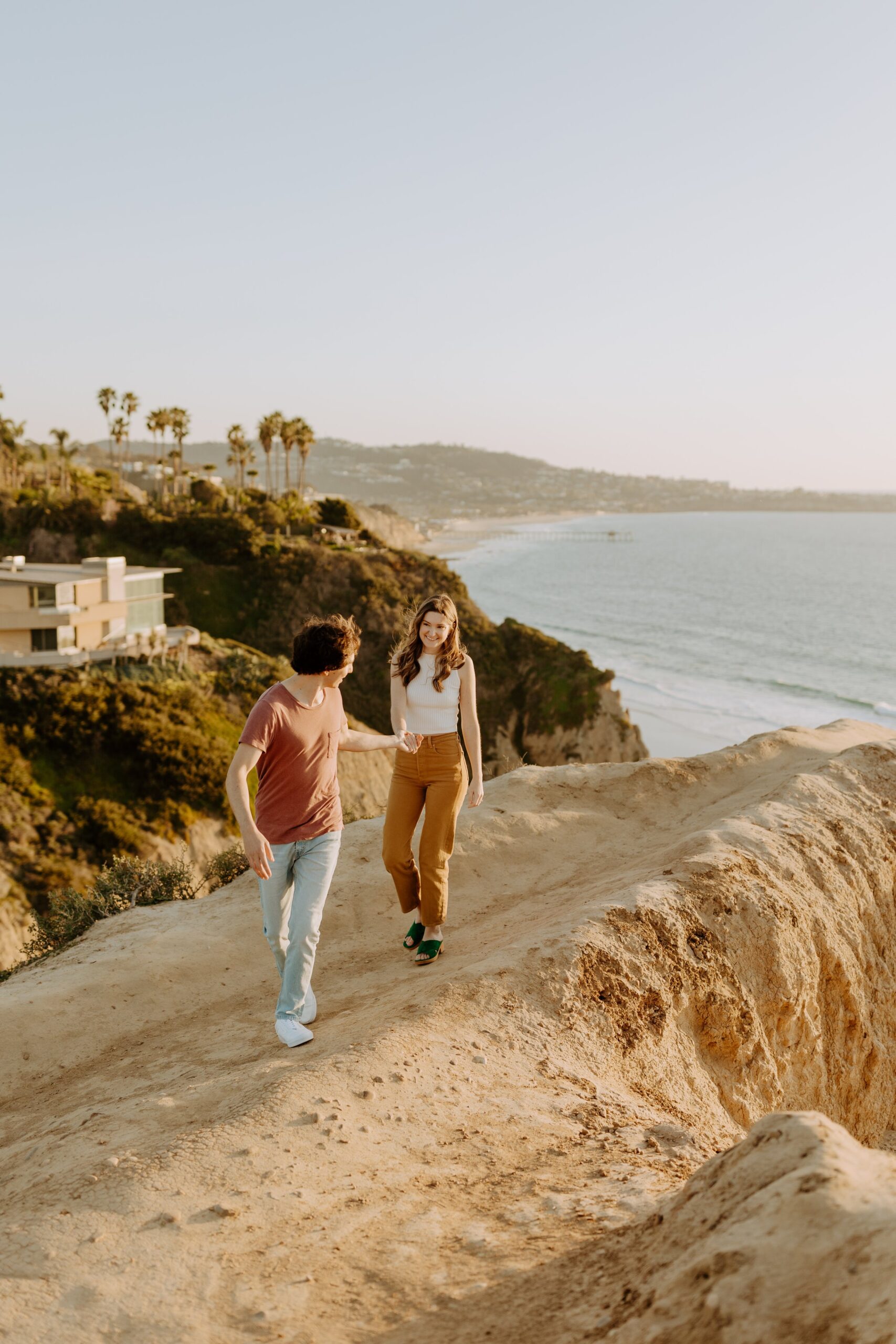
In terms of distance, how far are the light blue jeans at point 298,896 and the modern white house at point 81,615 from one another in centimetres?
3043

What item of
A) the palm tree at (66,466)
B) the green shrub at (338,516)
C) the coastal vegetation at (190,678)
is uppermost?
the palm tree at (66,466)

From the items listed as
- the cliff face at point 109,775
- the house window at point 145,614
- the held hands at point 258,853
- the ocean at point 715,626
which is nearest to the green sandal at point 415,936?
the held hands at point 258,853

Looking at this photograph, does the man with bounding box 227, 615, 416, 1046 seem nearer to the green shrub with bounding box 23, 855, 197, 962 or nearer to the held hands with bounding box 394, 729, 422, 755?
the held hands with bounding box 394, 729, 422, 755

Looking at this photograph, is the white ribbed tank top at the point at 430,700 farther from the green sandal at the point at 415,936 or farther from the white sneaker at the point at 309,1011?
the white sneaker at the point at 309,1011

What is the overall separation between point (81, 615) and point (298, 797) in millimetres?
32663

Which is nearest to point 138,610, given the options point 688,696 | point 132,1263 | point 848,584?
point 688,696

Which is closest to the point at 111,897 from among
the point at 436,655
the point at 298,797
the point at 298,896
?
the point at 298,896

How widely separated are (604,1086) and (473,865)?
4.04 meters

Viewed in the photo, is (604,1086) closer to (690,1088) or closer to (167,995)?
(690,1088)

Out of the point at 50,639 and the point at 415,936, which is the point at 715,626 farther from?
the point at 415,936

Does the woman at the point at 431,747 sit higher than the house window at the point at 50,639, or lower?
higher

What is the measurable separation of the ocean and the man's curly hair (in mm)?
32540

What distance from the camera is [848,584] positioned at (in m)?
115

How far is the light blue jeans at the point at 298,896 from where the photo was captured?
5.63 metres
